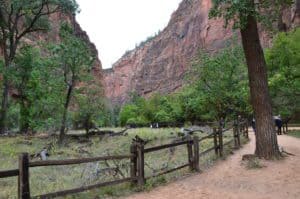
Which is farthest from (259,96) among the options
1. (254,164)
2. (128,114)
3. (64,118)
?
(128,114)

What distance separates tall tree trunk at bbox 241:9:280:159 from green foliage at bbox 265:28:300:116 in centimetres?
1907

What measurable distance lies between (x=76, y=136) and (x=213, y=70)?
1414 centimetres

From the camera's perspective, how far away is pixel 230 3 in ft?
39.1

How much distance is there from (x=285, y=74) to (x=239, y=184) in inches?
1006

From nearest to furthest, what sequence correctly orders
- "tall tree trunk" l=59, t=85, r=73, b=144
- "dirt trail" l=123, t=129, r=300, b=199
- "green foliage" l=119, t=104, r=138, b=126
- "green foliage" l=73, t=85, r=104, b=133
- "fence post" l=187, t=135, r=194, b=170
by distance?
"dirt trail" l=123, t=129, r=300, b=199
"fence post" l=187, t=135, r=194, b=170
"tall tree trunk" l=59, t=85, r=73, b=144
"green foliage" l=73, t=85, r=104, b=133
"green foliage" l=119, t=104, r=138, b=126

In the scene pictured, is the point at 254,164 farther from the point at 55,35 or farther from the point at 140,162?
the point at 55,35

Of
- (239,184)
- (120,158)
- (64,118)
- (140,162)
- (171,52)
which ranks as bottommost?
(239,184)

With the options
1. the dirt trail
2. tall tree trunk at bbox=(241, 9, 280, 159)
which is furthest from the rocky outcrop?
the dirt trail

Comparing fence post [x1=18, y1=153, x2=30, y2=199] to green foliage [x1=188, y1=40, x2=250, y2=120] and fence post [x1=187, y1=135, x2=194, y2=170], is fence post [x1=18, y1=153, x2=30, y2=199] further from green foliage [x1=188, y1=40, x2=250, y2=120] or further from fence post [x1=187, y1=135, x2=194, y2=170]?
green foliage [x1=188, y1=40, x2=250, y2=120]

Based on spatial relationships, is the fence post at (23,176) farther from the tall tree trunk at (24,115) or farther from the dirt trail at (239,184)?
the tall tree trunk at (24,115)

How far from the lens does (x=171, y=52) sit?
151 metres

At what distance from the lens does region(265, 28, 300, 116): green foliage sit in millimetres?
32094

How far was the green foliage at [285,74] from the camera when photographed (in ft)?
105

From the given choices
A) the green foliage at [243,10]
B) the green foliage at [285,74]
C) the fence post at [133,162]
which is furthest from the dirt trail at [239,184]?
the green foliage at [285,74]
